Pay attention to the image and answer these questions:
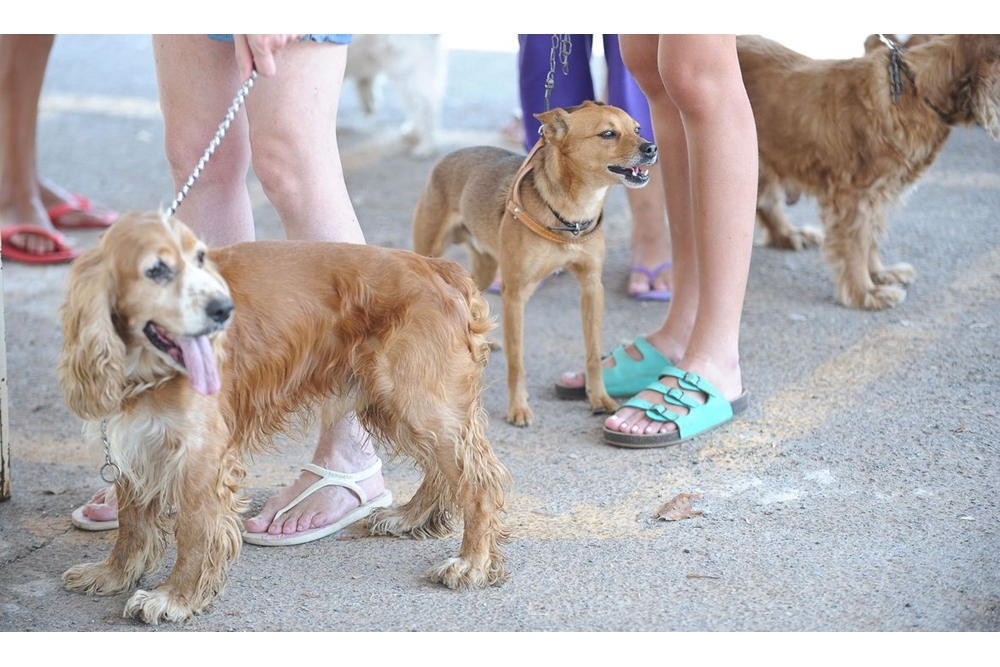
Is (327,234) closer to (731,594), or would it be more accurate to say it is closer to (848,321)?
(731,594)

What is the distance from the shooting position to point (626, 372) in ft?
13.6

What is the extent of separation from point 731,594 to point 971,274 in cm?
300

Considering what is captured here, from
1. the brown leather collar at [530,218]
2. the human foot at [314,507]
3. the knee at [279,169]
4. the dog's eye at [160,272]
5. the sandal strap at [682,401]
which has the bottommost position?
the human foot at [314,507]

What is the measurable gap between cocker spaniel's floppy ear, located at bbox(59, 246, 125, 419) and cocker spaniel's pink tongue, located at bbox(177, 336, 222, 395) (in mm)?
139

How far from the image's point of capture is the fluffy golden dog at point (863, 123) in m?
4.64

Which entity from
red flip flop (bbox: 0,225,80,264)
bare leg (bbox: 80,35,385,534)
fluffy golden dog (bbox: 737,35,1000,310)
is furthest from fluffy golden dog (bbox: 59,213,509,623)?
red flip flop (bbox: 0,225,80,264)

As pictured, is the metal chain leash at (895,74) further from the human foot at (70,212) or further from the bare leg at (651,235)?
the human foot at (70,212)

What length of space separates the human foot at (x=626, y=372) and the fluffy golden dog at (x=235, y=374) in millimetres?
1266

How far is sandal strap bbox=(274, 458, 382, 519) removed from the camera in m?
3.16

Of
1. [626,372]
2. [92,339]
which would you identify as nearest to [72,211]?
[626,372]

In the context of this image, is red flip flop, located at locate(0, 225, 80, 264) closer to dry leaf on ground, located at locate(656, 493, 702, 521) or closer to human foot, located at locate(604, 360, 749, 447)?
human foot, located at locate(604, 360, 749, 447)

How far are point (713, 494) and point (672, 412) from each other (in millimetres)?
436

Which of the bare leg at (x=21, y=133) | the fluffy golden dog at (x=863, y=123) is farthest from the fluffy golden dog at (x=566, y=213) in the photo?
the bare leg at (x=21, y=133)

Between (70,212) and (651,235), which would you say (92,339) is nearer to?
(651,235)
